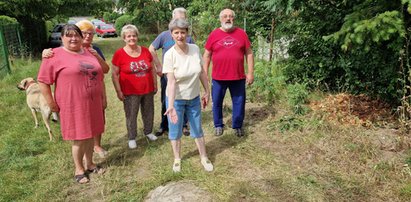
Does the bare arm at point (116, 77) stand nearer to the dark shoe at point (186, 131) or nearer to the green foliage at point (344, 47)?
the dark shoe at point (186, 131)

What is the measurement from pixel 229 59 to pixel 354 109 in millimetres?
2354

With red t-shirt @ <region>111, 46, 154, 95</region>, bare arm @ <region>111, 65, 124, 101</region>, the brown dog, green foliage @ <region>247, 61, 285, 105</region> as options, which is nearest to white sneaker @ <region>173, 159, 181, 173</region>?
red t-shirt @ <region>111, 46, 154, 95</region>

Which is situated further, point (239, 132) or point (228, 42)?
point (239, 132)

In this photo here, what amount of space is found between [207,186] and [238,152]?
0.96m

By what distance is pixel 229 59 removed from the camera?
14.7ft

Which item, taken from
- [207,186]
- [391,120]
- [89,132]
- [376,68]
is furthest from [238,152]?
[376,68]

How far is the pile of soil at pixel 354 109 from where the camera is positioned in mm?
4887

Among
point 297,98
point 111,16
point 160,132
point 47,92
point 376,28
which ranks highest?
point 111,16

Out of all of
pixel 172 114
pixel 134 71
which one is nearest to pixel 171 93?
pixel 172 114

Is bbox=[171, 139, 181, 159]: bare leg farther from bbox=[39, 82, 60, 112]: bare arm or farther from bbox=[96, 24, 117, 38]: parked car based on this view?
bbox=[96, 24, 117, 38]: parked car

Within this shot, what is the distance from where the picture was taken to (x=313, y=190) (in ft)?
10.9

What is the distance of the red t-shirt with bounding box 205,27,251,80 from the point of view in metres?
Answer: 4.46

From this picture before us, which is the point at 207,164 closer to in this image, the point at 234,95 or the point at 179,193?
the point at 179,193

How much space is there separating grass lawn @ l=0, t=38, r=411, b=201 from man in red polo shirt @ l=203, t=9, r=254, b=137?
565 millimetres
